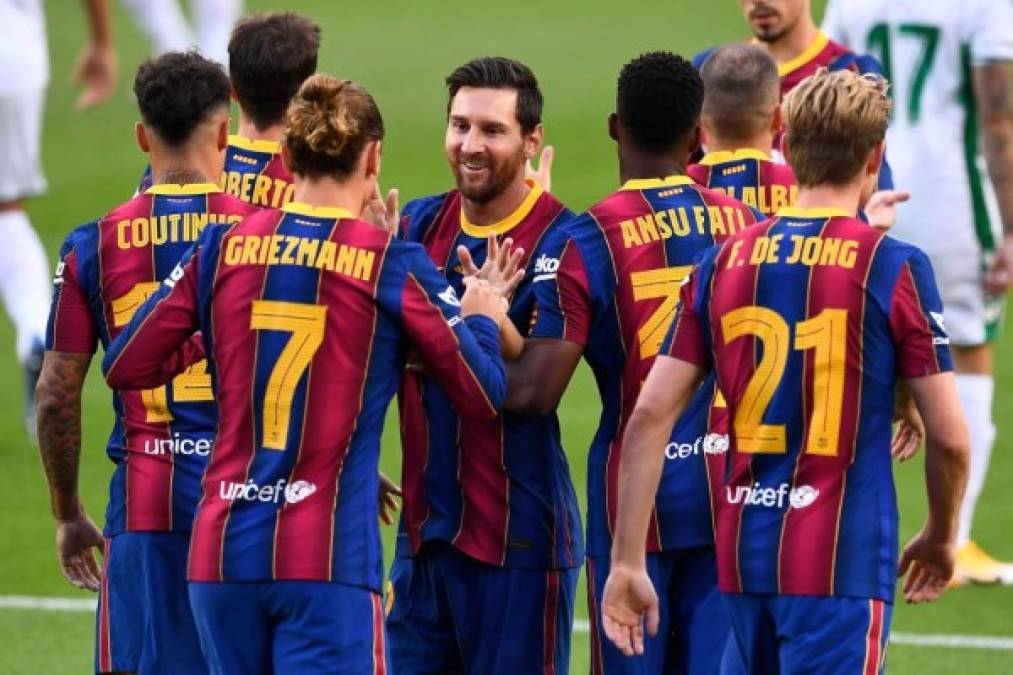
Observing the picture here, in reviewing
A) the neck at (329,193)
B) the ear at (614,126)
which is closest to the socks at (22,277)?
the ear at (614,126)

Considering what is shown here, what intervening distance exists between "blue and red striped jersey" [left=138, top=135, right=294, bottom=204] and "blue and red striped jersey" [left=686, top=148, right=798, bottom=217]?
1311mm

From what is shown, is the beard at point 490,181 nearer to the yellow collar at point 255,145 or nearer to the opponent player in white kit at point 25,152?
the yellow collar at point 255,145

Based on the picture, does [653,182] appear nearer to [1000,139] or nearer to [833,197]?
[833,197]

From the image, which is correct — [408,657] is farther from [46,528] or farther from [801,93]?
[46,528]

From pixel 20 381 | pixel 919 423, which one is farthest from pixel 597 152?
pixel 919 423

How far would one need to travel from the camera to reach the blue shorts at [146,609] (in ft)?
20.1

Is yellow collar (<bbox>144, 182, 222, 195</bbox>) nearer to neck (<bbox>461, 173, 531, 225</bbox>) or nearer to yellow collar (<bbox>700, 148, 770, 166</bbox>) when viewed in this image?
neck (<bbox>461, 173, 531, 225</bbox>)

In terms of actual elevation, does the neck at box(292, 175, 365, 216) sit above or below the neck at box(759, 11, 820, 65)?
below

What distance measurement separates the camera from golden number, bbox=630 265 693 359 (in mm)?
6008

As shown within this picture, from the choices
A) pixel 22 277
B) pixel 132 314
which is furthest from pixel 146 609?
pixel 22 277

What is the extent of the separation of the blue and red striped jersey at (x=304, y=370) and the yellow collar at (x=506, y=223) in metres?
0.75

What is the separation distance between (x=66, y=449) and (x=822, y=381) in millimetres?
2221

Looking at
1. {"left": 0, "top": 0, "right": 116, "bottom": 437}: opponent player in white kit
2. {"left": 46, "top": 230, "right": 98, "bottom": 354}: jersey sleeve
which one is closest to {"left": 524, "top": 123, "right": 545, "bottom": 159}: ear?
{"left": 46, "top": 230, "right": 98, "bottom": 354}: jersey sleeve

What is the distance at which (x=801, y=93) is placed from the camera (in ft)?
17.4
